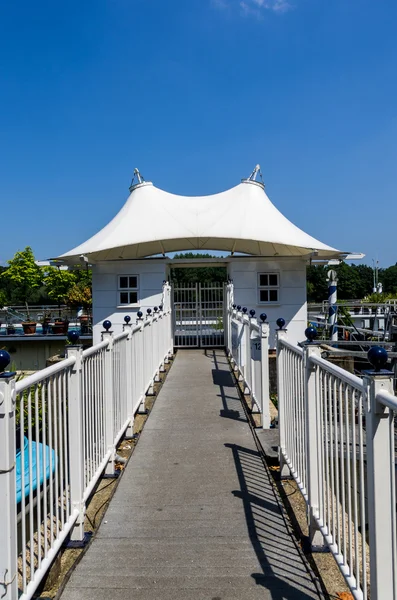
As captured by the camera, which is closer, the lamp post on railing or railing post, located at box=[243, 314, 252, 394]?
the lamp post on railing

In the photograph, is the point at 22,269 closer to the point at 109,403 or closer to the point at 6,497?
the point at 109,403

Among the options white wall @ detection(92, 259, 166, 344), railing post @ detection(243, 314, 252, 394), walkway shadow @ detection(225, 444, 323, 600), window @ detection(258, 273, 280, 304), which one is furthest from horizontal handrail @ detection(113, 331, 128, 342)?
window @ detection(258, 273, 280, 304)

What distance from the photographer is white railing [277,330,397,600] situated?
1.79 meters

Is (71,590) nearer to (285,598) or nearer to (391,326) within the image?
(285,598)

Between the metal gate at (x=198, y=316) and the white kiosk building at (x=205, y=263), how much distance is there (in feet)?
0.25

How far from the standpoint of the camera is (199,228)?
1517 centimetres

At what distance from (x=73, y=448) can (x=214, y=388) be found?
18.2ft

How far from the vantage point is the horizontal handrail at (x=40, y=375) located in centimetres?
212

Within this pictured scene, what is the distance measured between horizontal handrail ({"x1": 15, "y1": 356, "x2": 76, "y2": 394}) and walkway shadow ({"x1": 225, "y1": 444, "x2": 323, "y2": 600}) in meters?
1.78

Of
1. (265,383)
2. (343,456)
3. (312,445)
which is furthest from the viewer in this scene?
(265,383)

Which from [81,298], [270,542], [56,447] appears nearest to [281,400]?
[270,542]

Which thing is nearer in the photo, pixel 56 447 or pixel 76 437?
pixel 56 447

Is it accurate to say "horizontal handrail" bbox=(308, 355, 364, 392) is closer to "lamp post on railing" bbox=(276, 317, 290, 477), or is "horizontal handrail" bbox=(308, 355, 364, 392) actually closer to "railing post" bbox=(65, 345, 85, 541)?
"lamp post on railing" bbox=(276, 317, 290, 477)

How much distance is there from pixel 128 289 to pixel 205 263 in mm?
2802
